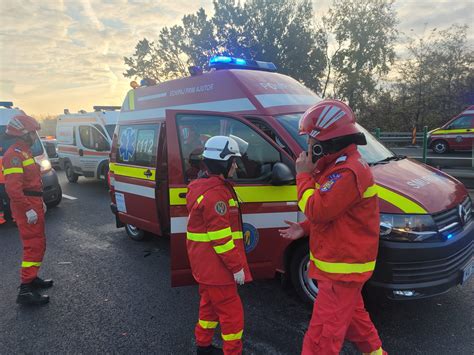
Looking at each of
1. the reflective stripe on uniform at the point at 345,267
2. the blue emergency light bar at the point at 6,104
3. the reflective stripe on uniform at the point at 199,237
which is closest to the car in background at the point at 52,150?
the blue emergency light bar at the point at 6,104

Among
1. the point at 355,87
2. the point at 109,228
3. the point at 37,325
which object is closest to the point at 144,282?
the point at 37,325

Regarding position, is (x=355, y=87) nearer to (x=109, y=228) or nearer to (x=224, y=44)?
(x=224, y=44)

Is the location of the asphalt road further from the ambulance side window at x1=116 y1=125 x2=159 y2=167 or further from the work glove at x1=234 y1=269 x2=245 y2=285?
the ambulance side window at x1=116 y1=125 x2=159 y2=167

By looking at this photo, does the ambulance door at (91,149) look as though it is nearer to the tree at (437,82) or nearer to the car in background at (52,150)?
the car in background at (52,150)

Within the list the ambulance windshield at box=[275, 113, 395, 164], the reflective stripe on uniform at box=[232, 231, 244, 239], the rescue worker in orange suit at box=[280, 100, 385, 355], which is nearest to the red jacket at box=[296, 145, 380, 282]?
the rescue worker in orange suit at box=[280, 100, 385, 355]

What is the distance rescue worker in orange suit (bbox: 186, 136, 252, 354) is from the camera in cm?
229

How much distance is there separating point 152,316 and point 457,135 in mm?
14552

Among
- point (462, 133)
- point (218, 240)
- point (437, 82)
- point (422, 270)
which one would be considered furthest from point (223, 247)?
point (437, 82)

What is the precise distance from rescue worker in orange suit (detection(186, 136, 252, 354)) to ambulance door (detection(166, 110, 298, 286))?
2.24 feet

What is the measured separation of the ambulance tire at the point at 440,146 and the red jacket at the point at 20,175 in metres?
15.1

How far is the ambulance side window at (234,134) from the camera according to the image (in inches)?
127

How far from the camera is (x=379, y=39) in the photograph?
27.2m

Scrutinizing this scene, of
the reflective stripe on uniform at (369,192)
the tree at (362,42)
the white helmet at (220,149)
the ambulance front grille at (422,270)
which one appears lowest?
the ambulance front grille at (422,270)

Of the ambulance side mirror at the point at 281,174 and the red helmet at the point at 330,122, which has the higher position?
the red helmet at the point at 330,122
